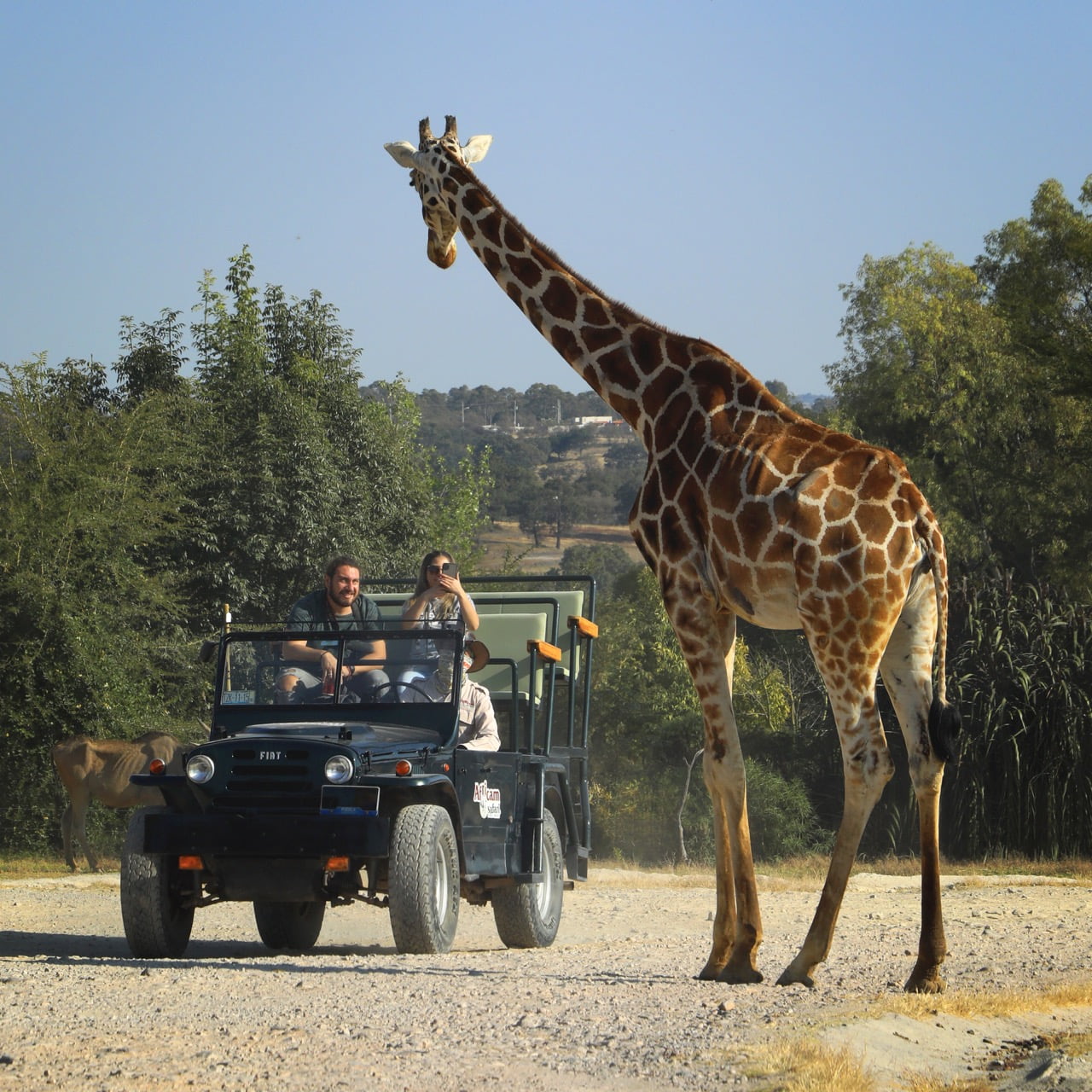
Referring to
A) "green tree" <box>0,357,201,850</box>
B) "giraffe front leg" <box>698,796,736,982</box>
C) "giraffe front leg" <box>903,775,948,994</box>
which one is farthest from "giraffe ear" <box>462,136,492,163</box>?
"green tree" <box>0,357,201,850</box>

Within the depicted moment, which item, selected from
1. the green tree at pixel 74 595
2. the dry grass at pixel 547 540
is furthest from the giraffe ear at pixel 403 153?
the dry grass at pixel 547 540

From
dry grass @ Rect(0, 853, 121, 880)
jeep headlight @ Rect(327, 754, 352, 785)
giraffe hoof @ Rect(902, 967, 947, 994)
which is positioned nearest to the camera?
giraffe hoof @ Rect(902, 967, 947, 994)

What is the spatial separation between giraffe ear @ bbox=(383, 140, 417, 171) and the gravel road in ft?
17.1

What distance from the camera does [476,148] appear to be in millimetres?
10141

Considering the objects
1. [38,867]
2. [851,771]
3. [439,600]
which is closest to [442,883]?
[439,600]

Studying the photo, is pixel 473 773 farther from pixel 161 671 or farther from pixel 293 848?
pixel 161 671

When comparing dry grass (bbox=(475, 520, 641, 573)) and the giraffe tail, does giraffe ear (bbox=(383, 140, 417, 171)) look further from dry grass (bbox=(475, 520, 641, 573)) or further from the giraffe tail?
dry grass (bbox=(475, 520, 641, 573))

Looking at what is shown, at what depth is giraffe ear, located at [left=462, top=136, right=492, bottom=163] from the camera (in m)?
10.1

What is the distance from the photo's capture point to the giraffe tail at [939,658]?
740cm

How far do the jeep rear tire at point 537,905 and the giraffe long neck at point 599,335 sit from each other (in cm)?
299

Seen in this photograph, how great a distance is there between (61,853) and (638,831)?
11798 mm

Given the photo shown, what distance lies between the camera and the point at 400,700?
939cm

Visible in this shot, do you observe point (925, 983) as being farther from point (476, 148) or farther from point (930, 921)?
point (476, 148)

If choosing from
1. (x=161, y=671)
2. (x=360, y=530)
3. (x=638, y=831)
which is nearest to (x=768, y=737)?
(x=638, y=831)
